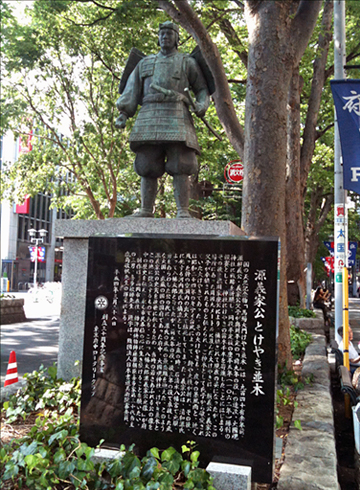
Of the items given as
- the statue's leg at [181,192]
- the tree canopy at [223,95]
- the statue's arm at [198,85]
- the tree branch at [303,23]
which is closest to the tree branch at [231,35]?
the tree canopy at [223,95]

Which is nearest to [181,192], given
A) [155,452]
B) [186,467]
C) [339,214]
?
[155,452]

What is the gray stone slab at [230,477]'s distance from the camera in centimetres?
276

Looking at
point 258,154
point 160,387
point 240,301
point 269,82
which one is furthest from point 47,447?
point 269,82

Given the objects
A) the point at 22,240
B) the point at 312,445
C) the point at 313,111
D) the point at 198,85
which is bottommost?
the point at 312,445

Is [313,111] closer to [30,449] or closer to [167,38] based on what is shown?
[167,38]

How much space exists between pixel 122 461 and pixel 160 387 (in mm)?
496

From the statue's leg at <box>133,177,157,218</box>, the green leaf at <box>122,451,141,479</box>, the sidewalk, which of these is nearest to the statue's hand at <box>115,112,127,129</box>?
the statue's leg at <box>133,177,157,218</box>

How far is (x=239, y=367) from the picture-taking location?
9.86ft

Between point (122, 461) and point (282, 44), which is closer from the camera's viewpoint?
point (122, 461)

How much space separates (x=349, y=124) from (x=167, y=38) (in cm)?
246

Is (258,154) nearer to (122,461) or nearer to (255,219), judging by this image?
(255,219)

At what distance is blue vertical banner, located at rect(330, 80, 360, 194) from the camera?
229 inches

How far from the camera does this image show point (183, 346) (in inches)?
123

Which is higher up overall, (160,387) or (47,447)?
(160,387)
